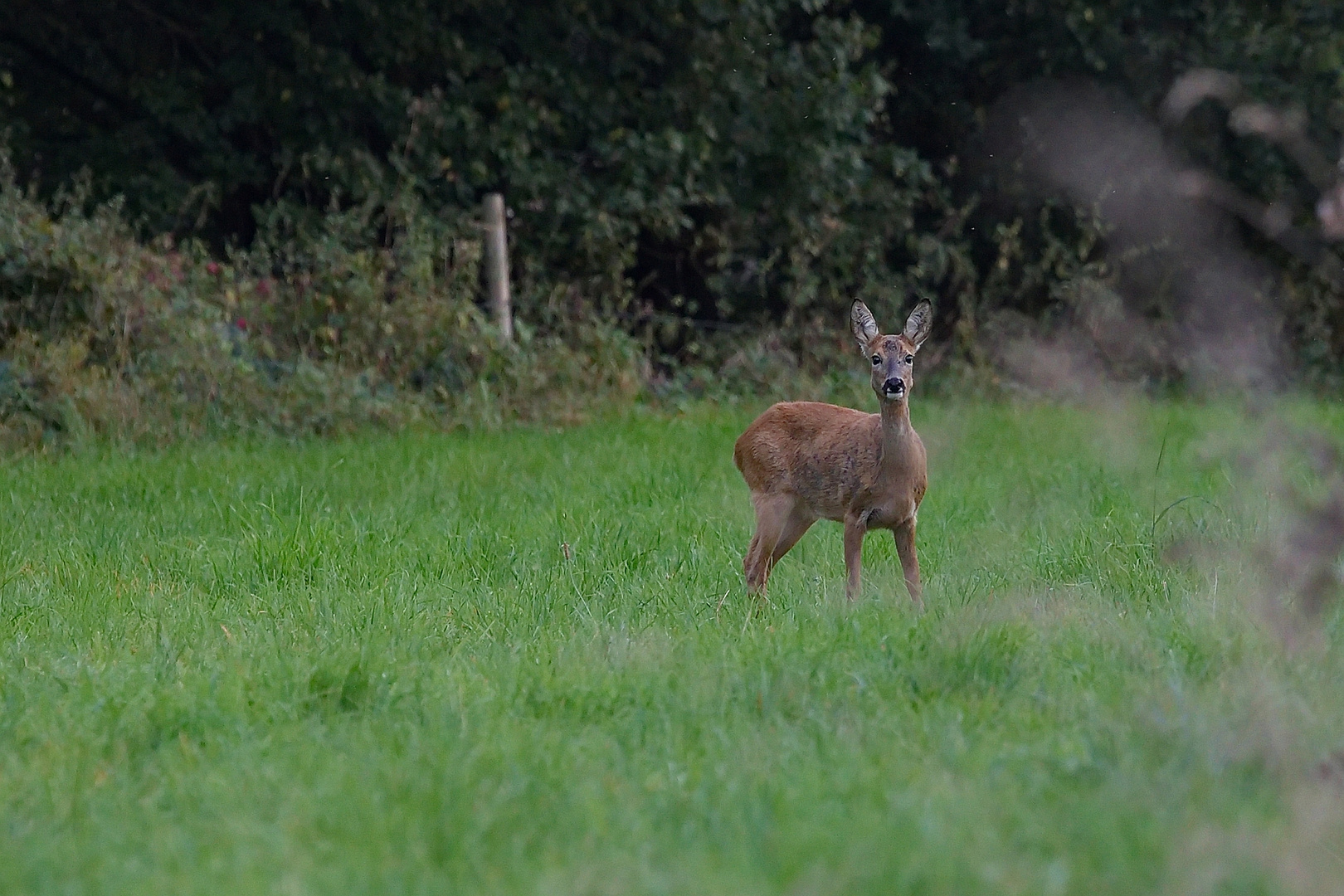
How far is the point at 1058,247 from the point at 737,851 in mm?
14052

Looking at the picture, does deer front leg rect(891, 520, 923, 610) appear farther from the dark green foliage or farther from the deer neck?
the dark green foliage

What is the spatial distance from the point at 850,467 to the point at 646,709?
101 inches

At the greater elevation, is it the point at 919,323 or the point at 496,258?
the point at 919,323

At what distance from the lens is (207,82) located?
14.6 metres

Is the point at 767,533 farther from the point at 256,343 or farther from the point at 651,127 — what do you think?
the point at 651,127

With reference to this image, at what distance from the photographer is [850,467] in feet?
21.6

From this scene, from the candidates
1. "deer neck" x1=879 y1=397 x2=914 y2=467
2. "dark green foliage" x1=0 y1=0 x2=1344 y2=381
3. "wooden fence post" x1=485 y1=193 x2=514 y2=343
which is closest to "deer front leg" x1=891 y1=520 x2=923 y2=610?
"deer neck" x1=879 y1=397 x2=914 y2=467

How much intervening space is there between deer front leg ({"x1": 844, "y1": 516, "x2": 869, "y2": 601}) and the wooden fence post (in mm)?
7331

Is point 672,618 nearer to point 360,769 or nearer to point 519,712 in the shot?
point 519,712

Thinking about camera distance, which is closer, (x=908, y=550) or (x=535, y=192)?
(x=908, y=550)

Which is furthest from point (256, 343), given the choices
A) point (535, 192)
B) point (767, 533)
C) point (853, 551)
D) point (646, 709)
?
point (646, 709)

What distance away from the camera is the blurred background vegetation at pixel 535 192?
11.7 metres

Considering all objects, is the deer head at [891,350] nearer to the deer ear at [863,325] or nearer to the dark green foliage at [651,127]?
the deer ear at [863,325]

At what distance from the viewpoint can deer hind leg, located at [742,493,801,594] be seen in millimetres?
6512
